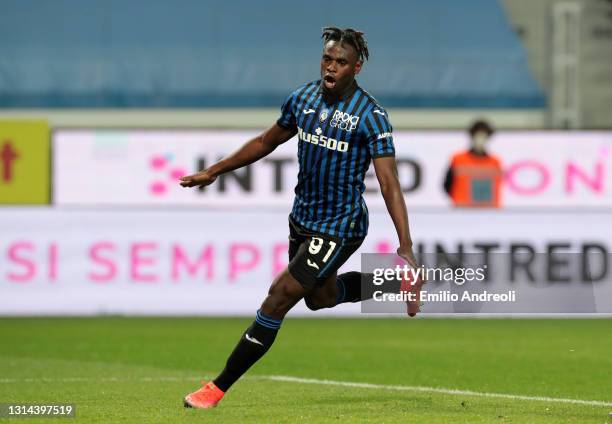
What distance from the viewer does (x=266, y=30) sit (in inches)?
873

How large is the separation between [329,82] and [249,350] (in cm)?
154

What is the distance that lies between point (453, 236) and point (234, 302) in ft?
9.58

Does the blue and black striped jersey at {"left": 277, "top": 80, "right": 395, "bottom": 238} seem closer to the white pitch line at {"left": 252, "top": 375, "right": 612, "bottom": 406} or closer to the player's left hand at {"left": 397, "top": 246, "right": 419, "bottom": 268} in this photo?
the player's left hand at {"left": 397, "top": 246, "right": 419, "bottom": 268}

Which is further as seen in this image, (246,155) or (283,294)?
(246,155)

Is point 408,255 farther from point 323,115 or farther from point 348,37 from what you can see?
point 348,37

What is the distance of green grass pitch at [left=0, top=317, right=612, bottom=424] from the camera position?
7.81 m

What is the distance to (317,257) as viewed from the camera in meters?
7.83

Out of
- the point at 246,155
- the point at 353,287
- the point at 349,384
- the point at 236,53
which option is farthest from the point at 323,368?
the point at 236,53

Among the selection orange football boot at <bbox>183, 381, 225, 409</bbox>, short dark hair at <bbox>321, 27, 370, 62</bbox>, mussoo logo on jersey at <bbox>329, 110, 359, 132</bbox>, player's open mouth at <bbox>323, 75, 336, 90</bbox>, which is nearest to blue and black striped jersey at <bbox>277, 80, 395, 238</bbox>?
mussoo logo on jersey at <bbox>329, 110, 359, 132</bbox>

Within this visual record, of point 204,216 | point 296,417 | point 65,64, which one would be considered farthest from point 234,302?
point 296,417

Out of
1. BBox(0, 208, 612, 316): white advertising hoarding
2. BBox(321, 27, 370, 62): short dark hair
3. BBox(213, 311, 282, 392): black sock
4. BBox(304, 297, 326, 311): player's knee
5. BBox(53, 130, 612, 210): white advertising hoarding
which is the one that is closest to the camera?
BBox(321, 27, 370, 62): short dark hair

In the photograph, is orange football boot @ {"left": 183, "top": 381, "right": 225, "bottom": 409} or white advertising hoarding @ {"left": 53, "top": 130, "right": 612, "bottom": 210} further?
white advertising hoarding @ {"left": 53, "top": 130, "right": 612, "bottom": 210}

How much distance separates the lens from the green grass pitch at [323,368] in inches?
307

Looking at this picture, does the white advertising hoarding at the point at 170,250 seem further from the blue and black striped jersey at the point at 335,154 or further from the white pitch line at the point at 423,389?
the blue and black striped jersey at the point at 335,154
